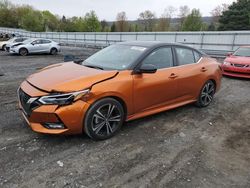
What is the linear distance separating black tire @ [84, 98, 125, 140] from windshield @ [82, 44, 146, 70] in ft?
2.37

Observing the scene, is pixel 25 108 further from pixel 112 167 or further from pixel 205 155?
pixel 205 155

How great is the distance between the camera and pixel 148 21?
67750 millimetres

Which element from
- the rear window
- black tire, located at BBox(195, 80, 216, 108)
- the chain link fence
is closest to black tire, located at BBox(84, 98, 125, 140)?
the rear window

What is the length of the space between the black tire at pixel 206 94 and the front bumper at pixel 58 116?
3109 millimetres

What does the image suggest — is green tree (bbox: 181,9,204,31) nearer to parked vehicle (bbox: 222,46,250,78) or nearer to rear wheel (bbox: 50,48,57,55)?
rear wheel (bbox: 50,48,57,55)

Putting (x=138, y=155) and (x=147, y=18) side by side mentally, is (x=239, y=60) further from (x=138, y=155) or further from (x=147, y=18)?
(x=147, y=18)

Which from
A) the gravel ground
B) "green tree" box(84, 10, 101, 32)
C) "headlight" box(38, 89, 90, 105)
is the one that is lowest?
the gravel ground

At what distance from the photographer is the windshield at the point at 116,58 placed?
418cm

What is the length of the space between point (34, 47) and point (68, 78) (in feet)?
52.1

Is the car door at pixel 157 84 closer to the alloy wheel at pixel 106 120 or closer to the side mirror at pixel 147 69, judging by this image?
the side mirror at pixel 147 69

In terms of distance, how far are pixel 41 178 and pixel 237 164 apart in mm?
2646

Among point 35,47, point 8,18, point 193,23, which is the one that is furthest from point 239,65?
point 8,18

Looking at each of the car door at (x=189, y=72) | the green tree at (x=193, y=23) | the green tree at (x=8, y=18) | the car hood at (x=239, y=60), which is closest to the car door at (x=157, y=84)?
the car door at (x=189, y=72)

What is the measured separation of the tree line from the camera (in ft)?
119
